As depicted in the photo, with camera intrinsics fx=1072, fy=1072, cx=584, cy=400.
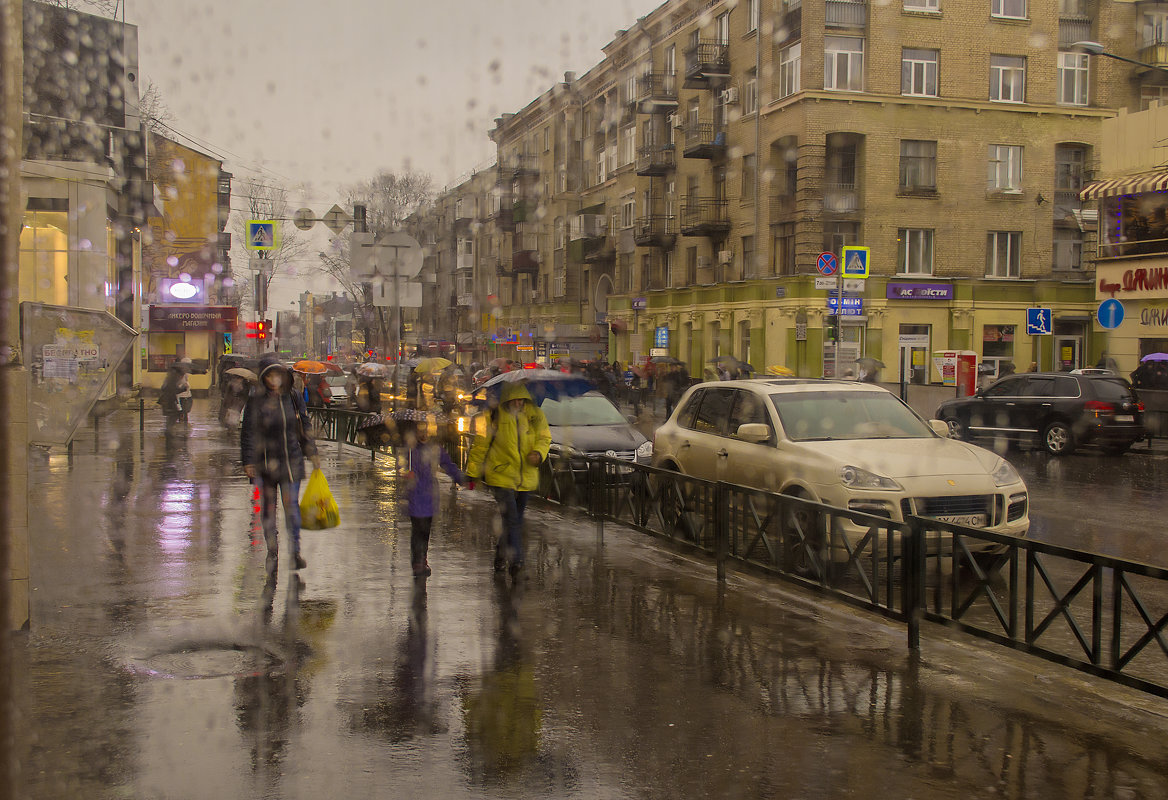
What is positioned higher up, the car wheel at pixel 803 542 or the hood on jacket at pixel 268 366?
the hood on jacket at pixel 268 366

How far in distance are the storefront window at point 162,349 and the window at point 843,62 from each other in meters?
29.4

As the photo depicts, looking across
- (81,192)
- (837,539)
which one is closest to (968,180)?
(81,192)

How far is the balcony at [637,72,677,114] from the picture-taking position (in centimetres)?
4878

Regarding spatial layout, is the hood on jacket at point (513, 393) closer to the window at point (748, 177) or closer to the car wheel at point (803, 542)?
the car wheel at point (803, 542)

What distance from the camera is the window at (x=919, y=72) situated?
39.9 m

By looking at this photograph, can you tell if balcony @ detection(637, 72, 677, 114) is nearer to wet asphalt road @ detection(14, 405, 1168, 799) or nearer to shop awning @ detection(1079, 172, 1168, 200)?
shop awning @ detection(1079, 172, 1168, 200)

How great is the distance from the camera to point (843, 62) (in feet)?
130

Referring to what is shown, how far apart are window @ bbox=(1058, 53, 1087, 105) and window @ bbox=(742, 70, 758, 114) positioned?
38.4 feet

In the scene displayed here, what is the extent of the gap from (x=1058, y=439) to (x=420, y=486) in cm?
1649

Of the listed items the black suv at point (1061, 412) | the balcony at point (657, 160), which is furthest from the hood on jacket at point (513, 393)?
the balcony at point (657, 160)

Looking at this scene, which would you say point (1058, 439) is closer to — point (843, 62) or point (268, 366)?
point (268, 366)

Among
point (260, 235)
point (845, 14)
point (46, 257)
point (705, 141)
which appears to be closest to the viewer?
point (46, 257)

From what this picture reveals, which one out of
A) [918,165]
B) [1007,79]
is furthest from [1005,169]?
[918,165]

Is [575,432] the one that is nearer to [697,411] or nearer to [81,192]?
[697,411]
